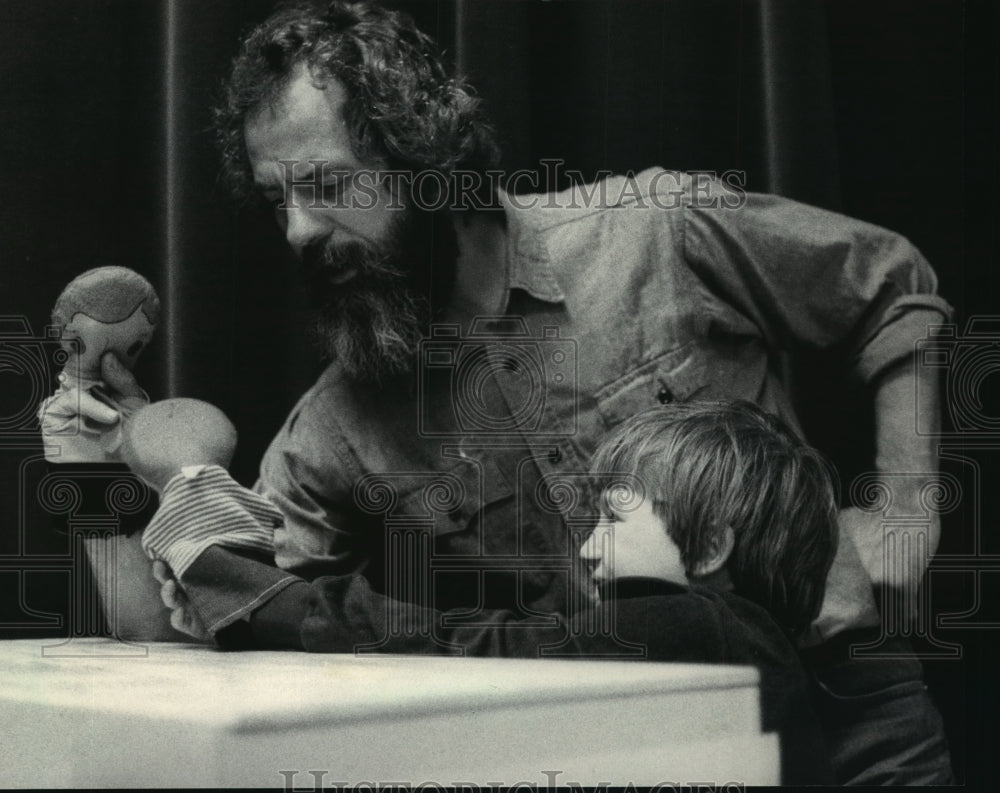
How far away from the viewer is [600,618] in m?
3.23

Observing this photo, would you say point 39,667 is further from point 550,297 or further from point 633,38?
point 633,38

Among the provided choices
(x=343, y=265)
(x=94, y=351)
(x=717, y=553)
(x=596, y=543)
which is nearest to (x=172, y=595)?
(x=94, y=351)

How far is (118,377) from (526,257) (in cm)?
101

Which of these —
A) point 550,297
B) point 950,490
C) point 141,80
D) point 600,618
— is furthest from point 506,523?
point 141,80

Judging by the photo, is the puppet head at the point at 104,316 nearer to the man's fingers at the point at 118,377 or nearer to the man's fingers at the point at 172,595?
the man's fingers at the point at 118,377

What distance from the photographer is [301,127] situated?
3264 millimetres

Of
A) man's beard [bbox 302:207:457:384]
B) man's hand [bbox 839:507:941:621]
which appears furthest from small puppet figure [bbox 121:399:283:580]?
man's hand [bbox 839:507:941:621]

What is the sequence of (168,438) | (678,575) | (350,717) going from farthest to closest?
1. (168,438)
2. (678,575)
3. (350,717)

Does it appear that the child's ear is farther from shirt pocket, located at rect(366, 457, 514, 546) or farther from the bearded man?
shirt pocket, located at rect(366, 457, 514, 546)

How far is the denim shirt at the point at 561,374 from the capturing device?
3.27 metres

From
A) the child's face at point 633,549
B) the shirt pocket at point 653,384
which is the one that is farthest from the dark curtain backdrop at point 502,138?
the child's face at point 633,549

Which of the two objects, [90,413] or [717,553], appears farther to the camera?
[90,413]

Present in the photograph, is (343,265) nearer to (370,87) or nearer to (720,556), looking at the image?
(370,87)

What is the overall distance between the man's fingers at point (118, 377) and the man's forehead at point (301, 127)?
56 cm
